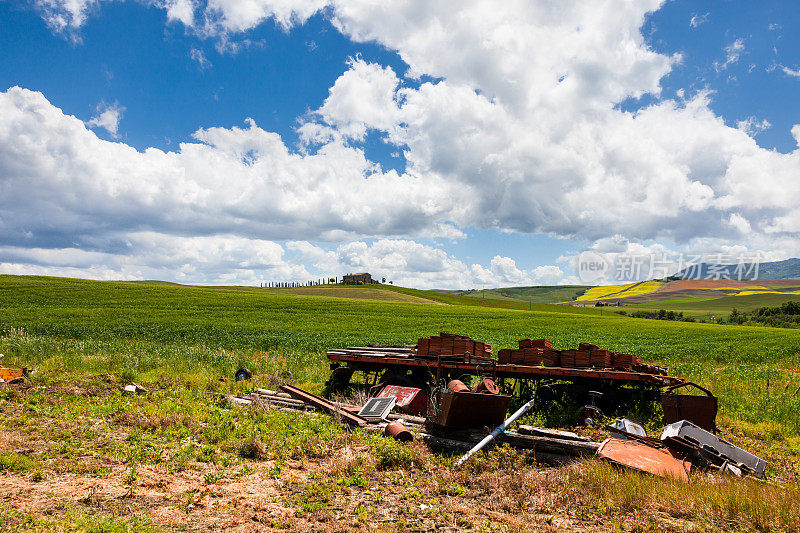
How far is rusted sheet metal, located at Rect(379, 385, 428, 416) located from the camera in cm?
972

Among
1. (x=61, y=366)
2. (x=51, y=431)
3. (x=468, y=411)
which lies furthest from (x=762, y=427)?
(x=61, y=366)

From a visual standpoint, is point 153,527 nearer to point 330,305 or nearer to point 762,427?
point 762,427

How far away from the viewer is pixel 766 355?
24.1m

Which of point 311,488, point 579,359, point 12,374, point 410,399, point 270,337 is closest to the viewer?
point 311,488

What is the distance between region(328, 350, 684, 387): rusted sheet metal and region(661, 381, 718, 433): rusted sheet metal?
0.78 metres

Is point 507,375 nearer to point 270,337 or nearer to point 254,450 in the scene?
point 254,450

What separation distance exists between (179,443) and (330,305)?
43967mm

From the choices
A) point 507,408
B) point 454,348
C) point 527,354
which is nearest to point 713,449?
point 507,408

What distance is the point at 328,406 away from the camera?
9.36 meters

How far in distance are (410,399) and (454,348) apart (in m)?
1.78

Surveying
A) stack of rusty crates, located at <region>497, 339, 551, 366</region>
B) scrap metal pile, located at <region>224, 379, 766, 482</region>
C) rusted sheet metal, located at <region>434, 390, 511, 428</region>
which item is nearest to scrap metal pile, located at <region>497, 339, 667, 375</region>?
stack of rusty crates, located at <region>497, 339, 551, 366</region>

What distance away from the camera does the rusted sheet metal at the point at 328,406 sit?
849 centimetres

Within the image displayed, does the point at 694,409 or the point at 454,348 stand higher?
the point at 454,348

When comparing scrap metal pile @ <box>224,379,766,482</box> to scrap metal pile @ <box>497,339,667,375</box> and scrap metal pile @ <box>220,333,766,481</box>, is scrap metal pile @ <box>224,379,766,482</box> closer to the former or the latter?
scrap metal pile @ <box>220,333,766,481</box>
